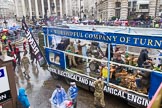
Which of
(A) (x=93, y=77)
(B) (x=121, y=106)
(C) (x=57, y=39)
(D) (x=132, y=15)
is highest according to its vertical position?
(D) (x=132, y=15)

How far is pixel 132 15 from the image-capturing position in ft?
130

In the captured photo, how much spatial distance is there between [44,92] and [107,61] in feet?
11.5

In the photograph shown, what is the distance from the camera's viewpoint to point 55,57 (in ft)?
32.3

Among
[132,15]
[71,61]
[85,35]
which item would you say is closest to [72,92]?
[85,35]

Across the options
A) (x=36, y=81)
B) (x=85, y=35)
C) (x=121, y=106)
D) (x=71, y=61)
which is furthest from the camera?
(x=36, y=81)

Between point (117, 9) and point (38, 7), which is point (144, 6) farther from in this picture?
point (38, 7)

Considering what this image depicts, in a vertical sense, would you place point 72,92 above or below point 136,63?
below

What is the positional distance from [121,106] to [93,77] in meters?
1.77

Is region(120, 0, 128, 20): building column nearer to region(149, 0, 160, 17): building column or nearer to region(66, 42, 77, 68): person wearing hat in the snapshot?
region(149, 0, 160, 17): building column

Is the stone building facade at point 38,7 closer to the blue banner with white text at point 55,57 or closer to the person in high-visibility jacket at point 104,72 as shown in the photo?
the blue banner with white text at point 55,57

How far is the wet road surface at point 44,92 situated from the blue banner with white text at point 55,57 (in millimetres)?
1047

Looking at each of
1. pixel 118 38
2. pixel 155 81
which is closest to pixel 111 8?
pixel 118 38

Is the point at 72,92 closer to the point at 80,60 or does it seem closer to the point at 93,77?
the point at 93,77

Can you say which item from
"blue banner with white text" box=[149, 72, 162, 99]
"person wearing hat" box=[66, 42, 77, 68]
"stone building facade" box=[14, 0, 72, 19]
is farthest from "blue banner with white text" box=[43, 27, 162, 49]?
"stone building facade" box=[14, 0, 72, 19]
